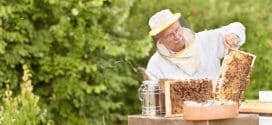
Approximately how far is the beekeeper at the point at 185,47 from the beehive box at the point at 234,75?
Answer: 0.10 meters

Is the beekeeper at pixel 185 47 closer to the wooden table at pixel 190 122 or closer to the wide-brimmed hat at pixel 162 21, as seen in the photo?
the wide-brimmed hat at pixel 162 21

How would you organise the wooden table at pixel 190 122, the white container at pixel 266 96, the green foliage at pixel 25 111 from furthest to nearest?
the green foliage at pixel 25 111
the white container at pixel 266 96
the wooden table at pixel 190 122

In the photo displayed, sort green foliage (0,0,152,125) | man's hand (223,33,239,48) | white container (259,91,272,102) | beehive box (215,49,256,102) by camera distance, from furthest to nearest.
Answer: green foliage (0,0,152,125) → white container (259,91,272,102) → man's hand (223,33,239,48) → beehive box (215,49,256,102)

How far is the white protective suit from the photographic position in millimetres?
4355

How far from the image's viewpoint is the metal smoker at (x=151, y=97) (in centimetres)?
409

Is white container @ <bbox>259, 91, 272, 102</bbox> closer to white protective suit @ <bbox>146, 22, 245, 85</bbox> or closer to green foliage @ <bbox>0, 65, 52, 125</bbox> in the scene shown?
white protective suit @ <bbox>146, 22, 245, 85</bbox>

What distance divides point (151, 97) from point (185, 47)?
400 mm

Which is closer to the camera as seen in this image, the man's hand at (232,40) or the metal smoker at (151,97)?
the metal smoker at (151,97)

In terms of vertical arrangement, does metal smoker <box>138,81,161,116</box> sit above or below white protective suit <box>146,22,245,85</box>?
below

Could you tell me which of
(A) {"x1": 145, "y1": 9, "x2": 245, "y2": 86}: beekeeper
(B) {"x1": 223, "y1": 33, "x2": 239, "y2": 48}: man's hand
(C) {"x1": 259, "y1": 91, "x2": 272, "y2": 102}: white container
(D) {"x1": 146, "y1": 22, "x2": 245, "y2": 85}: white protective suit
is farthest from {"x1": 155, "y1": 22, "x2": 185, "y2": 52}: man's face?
(C) {"x1": 259, "y1": 91, "x2": 272, "y2": 102}: white container

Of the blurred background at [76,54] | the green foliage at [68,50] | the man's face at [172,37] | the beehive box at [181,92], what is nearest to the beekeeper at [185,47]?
the man's face at [172,37]

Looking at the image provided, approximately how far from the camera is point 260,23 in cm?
883

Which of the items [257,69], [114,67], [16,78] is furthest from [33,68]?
[257,69]

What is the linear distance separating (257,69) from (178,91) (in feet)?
15.6
